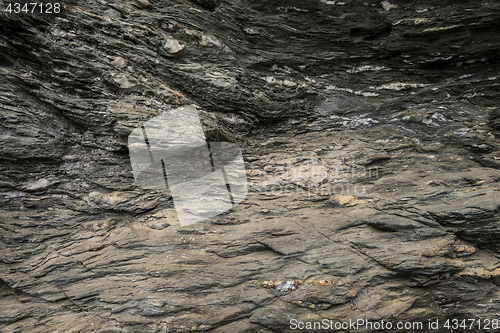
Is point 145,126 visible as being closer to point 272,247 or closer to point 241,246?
point 241,246

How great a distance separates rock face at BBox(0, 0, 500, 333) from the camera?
4379 millimetres

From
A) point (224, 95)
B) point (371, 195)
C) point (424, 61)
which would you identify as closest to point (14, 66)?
point (224, 95)

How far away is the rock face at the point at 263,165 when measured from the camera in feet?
14.4

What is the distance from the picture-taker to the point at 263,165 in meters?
5.60

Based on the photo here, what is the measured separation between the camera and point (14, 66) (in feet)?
16.1

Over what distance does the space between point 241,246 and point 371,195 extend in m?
2.45
